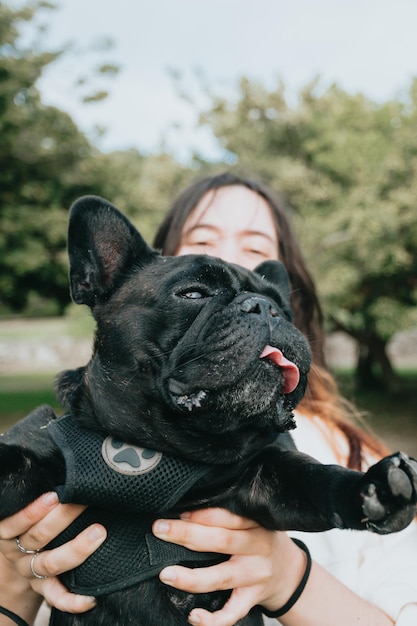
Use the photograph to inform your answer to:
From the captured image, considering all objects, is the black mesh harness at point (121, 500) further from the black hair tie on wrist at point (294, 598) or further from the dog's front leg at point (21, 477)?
the black hair tie on wrist at point (294, 598)

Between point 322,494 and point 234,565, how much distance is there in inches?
15.0

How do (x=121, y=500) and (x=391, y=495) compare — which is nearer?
(x=391, y=495)

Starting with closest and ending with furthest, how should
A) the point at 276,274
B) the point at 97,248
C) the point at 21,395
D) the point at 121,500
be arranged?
the point at 121,500
the point at 97,248
the point at 276,274
the point at 21,395

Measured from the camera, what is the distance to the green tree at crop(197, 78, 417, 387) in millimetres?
11742

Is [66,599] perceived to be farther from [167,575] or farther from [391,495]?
[391,495]

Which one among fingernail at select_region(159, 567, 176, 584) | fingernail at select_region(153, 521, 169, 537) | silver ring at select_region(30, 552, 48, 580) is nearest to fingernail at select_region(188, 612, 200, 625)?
A: fingernail at select_region(159, 567, 176, 584)

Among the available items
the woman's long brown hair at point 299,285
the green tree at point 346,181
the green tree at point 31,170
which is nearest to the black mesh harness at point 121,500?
the woman's long brown hair at point 299,285

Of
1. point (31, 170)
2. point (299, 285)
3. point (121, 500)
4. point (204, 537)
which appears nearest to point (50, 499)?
point (121, 500)

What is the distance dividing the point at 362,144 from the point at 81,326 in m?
8.56

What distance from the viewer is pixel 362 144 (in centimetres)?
1335

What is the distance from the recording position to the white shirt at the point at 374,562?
2146 mm

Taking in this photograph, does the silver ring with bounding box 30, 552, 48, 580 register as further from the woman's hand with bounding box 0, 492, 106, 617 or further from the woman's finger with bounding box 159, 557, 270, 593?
the woman's finger with bounding box 159, 557, 270, 593

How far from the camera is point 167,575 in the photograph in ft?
5.84

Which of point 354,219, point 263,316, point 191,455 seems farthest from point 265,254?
point 354,219
